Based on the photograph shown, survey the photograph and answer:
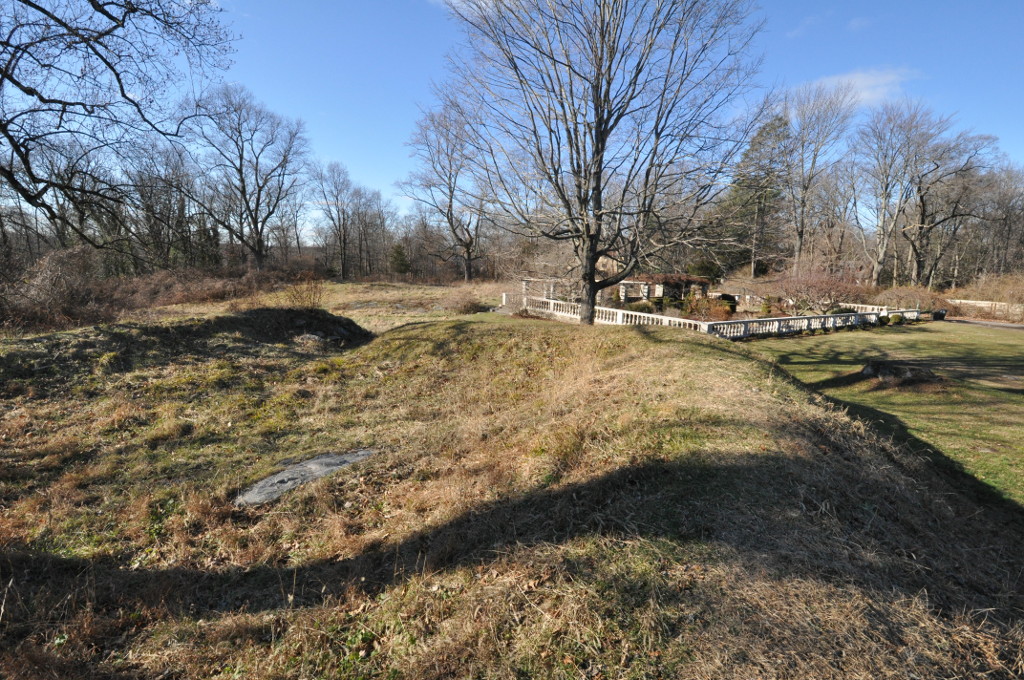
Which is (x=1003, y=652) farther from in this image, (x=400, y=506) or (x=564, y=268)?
(x=564, y=268)

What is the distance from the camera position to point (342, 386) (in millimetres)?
8656

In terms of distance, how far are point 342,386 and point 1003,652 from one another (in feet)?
28.4

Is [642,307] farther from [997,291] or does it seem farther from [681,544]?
[997,291]

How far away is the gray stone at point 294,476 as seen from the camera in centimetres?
468

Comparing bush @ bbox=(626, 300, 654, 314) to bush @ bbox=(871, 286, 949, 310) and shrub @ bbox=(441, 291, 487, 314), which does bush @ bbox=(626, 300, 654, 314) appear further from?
bush @ bbox=(871, 286, 949, 310)

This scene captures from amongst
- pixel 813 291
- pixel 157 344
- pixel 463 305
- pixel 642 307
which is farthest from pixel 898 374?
pixel 463 305

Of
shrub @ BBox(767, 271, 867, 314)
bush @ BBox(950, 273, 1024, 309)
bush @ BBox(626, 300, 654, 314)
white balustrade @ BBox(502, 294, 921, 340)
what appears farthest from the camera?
bush @ BBox(950, 273, 1024, 309)

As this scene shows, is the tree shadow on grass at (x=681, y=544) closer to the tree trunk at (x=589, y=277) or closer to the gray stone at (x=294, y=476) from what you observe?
the gray stone at (x=294, y=476)

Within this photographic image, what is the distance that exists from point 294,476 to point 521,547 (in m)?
3.08

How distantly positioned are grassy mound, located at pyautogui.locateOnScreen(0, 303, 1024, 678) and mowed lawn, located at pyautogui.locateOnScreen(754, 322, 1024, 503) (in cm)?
149

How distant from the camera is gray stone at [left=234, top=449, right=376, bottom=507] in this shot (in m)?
4.68

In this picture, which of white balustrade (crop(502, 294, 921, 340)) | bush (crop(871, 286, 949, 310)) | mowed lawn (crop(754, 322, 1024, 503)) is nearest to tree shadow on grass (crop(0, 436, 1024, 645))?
mowed lawn (crop(754, 322, 1024, 503))

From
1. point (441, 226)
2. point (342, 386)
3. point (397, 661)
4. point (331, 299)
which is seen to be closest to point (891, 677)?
point (397, 661)

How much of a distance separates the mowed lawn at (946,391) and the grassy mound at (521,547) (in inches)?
58.5
